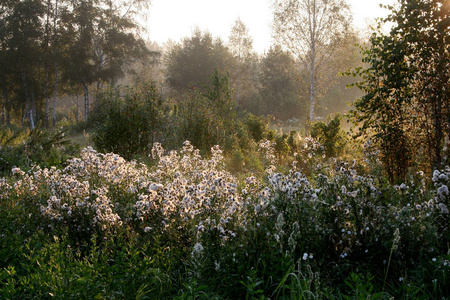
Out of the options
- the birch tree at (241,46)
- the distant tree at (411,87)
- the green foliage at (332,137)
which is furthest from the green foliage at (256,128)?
the birch tree at (241,46)

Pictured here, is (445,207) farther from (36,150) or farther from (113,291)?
(36,150)

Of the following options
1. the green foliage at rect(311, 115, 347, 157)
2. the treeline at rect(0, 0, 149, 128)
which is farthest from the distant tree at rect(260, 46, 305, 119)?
the green foliage at rect(311, 115, 347, 157)

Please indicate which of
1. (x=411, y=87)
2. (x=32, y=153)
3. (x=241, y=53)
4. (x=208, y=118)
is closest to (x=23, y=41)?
(x=32, y=153)

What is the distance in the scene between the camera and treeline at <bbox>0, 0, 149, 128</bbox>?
25.4m

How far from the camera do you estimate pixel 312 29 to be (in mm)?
22391

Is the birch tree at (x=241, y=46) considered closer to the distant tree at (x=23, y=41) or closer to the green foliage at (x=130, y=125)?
the distant tree at (x=23, y=41)

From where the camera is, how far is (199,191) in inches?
144

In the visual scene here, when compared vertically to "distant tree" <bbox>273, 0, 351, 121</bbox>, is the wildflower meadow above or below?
below

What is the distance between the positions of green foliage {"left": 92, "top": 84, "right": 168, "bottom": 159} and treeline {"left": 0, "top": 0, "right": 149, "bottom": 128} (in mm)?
17634

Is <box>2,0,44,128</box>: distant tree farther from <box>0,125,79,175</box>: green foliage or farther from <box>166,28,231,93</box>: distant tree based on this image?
<box>0,125,79,175</box>: green foliage

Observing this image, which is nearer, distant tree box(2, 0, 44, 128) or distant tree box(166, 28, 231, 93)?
distant tree box(2, 0, 44, 128)

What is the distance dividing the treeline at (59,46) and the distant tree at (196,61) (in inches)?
177

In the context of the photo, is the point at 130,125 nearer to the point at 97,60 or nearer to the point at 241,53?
the point at 97,60

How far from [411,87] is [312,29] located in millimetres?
17728
